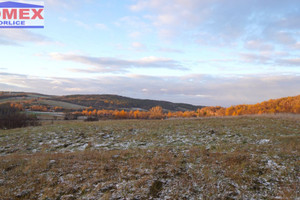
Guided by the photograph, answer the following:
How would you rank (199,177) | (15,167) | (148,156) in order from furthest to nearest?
(148,156)
(15,167)
(199,177)

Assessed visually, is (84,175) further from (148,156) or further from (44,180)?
(148,156)

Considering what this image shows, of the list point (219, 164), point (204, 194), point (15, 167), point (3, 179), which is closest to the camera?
point (204, 194)

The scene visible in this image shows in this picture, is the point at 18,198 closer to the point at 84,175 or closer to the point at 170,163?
the point at 84,175

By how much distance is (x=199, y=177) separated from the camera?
7992 millimetres

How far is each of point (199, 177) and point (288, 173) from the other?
4.05m

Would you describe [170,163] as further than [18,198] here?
Yes

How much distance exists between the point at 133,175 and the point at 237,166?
16.9 ft

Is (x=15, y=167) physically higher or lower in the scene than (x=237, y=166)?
lower

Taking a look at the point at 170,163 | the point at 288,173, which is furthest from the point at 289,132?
the point at 170,163

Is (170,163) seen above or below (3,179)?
above

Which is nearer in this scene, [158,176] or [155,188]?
[155,188]

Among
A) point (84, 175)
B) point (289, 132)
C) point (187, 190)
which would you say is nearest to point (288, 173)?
point (187, 190)

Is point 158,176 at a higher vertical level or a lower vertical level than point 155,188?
higher

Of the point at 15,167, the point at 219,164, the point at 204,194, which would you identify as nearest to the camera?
the point at 204,194
